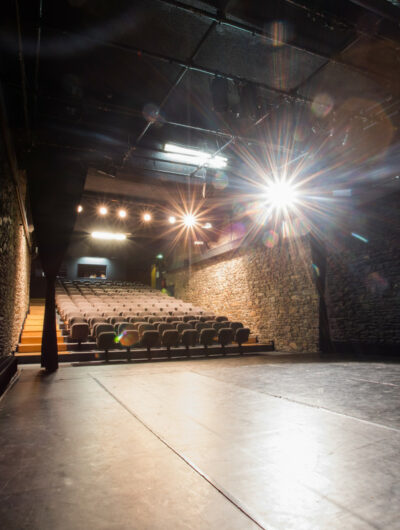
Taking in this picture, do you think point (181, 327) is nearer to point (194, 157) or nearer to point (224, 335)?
point (224, 335)

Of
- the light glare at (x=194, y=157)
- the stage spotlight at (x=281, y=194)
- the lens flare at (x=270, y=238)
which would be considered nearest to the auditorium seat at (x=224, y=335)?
the lens flare at (x=270, y=238)

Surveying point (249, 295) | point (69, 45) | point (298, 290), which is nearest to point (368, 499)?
point (69, 45)

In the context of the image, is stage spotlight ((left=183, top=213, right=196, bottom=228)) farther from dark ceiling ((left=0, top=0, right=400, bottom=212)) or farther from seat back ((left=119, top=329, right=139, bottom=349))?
Result: seat back ((left=119, top=329, right=139, bottom=349))

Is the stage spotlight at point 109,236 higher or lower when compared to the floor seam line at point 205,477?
higher

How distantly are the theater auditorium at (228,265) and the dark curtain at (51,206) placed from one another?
0.10ft

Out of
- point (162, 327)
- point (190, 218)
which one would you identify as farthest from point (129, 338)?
point (190, 218)

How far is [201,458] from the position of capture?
1.99m

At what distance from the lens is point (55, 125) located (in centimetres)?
599

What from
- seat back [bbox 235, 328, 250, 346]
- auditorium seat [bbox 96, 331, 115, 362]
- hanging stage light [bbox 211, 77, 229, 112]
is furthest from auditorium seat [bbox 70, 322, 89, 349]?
hanging stage light [bbox 211, 77, 229, 112]

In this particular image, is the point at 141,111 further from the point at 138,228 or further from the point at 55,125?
the point at 138,228

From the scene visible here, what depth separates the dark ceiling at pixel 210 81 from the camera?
4.16 m

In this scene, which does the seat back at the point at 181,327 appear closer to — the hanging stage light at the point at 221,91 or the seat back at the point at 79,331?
the seat back at the point at 79,331

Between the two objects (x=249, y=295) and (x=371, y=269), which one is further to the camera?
(x=249, y=295)

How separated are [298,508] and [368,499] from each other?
1.12 ft
